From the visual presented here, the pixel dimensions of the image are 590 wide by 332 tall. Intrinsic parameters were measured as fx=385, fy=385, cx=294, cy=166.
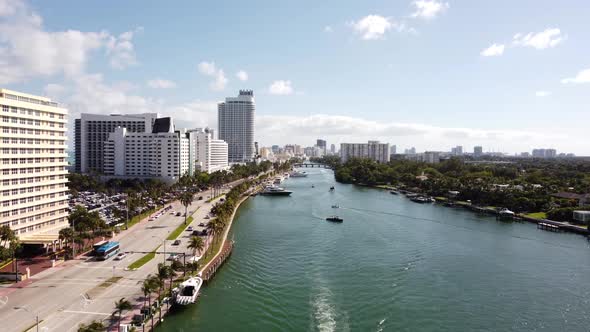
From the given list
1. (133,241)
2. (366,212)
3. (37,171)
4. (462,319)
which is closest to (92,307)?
(133,241)

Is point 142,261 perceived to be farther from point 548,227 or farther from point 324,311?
point 548,227

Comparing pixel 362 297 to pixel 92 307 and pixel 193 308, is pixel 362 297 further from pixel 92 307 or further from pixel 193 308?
pixel 92 307

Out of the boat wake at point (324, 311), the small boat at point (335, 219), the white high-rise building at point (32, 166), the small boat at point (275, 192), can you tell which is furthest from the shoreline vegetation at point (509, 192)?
the white high-rise building at point (32, 166)

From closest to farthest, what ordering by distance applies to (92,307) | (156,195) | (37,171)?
1. (92,307)
2. (37,171)
3. (156,195)

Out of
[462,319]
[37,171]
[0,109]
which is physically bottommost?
[462,319]

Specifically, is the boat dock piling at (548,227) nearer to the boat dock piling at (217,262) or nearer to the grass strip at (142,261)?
the boat dock piling at (217,262)

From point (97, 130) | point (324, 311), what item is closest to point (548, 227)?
point (324, 311)

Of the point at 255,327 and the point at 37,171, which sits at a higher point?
the point at 37,171

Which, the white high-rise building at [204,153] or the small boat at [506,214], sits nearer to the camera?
the small boat at [506,214]
